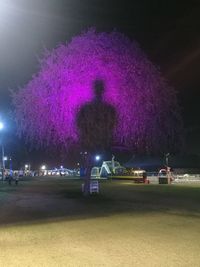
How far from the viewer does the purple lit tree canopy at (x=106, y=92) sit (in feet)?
100.0

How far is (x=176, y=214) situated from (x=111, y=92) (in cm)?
1211

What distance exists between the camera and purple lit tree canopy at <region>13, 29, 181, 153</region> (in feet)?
100.0

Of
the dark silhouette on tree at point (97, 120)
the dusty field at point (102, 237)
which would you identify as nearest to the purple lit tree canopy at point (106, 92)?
the dark silhouette on tree at point (97, 120)

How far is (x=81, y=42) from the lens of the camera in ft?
101

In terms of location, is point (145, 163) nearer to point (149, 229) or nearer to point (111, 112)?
point (111, 112)

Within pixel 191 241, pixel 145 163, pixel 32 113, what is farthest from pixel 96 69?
pixel 145 163

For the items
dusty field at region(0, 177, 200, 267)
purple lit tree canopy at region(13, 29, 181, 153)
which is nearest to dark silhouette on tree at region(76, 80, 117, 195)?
purple lit tree canopy at region(13, 29, 181, 153)

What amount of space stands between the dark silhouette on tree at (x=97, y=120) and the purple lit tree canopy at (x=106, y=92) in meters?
0.35

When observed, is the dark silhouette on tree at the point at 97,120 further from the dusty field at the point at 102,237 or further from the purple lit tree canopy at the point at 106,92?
the dusty field at the point at 102,237

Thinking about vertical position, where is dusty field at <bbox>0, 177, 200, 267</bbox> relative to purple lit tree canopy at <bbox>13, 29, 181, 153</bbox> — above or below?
below

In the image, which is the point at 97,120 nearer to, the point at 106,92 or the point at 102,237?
the point at 106,92

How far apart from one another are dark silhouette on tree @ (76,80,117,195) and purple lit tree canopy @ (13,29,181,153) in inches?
13.9

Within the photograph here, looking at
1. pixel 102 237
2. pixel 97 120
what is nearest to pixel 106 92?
pixel 97 120

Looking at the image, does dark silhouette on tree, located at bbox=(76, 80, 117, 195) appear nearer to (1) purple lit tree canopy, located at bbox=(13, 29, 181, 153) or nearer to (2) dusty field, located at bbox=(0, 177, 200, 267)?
(1) purple lit tree canopy, located at bbox=(13, 29, 181, 153)
